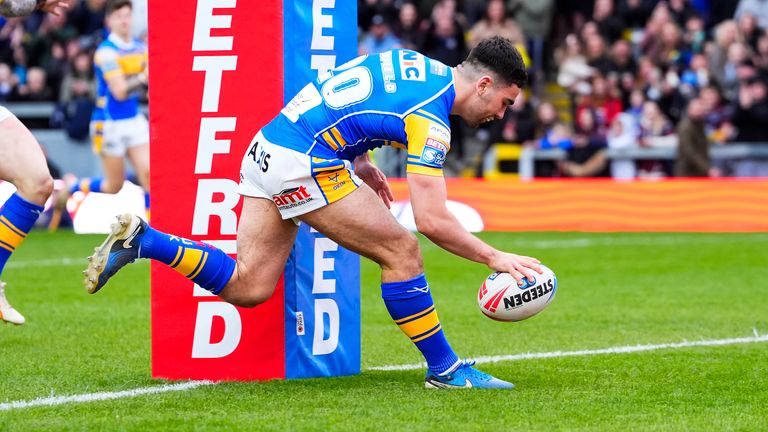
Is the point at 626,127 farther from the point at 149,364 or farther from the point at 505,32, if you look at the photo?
the point at 149,364

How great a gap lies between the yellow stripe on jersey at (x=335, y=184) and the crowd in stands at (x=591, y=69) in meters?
13.3

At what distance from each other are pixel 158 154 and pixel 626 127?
14.4 metres

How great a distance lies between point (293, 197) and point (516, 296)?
116cm

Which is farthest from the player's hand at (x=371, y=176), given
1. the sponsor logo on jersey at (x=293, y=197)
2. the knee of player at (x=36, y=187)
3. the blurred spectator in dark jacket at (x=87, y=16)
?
the blurred spectator in dark jacket at (x=87, y=16)

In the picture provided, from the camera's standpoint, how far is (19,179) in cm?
725

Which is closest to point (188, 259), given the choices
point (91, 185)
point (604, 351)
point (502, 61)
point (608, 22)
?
point (502, 61)

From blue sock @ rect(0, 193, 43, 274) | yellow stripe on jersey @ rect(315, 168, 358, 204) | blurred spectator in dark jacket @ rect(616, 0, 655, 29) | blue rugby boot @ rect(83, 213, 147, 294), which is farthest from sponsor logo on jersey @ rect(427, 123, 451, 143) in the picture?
blurred spectator in dark jacket @ rect(616, 0, 655, 29)

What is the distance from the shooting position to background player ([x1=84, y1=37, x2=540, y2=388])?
19.9ft

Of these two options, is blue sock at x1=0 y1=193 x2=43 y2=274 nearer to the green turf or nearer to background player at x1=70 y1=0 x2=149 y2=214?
the green turf

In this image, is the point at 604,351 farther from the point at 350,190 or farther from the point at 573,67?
the point at 573,67

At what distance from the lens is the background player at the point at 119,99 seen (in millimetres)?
13344

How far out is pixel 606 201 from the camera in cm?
1731

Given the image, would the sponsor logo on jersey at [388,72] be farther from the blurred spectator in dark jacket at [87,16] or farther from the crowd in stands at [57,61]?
the blurred spectator in dark jacket at [87,16]

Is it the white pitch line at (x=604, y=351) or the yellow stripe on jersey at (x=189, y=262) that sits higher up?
the yellow stripe on jersey at (x=189, y=262)
